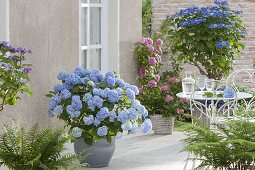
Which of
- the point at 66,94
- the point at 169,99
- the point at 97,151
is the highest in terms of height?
the point at 66,94

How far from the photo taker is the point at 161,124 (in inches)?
376

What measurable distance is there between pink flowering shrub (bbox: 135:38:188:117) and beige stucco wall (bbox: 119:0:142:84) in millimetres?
104

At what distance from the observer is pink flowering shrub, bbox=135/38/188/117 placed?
9484mm

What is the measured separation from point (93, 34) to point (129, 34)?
0.79m

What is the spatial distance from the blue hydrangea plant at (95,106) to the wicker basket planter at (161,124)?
212 cm

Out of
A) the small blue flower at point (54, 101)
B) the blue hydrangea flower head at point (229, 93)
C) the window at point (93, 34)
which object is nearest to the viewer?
the small blue flower at point (54, 101)

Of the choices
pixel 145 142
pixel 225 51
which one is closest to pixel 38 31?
pixel 145 142

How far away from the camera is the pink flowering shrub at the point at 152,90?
31.1ft

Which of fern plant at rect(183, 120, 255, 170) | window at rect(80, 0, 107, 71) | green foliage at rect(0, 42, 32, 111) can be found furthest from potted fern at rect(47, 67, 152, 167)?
fern plant at rect(183, 120, 255, 170)

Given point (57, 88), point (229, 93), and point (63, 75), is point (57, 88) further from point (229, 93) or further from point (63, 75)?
point (229, 93)

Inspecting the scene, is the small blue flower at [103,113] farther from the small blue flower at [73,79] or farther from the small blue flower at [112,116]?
the small blue flower at [73,79]

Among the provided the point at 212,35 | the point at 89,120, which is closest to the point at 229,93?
the point at 89,120

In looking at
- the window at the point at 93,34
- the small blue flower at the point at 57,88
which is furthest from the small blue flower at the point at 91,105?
the window at the point at 93,34

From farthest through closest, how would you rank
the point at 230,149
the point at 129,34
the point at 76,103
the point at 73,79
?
the point at 129,34
the point at 73,79
the point at 76,103
the point at 230,149
